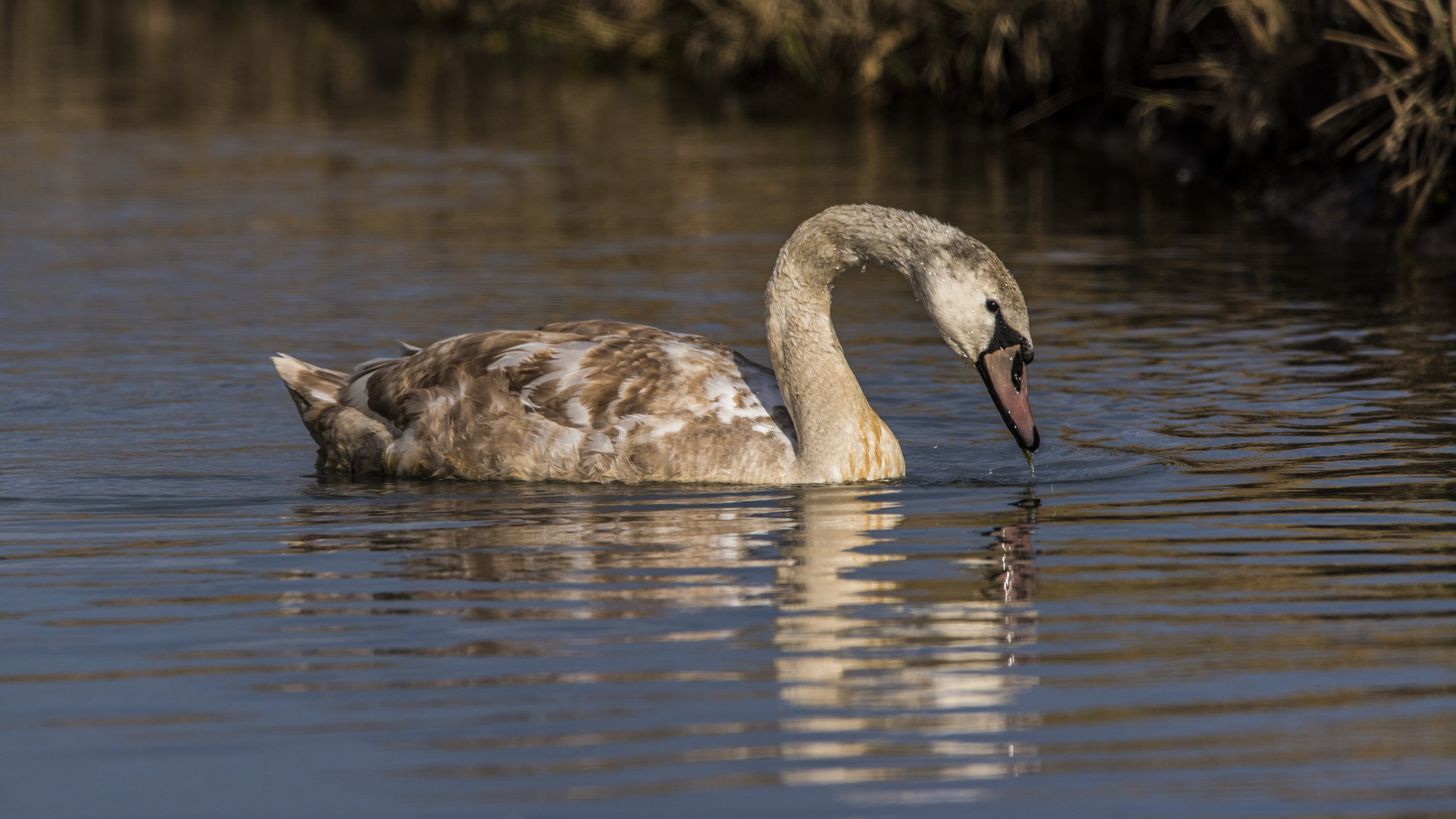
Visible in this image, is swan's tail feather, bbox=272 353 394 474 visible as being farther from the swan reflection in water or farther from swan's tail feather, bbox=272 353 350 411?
the swan reflection in water

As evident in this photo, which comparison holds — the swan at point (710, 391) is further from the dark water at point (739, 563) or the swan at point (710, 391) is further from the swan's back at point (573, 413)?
the dark water at point (739, 563)

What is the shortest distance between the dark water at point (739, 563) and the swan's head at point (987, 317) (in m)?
0.43

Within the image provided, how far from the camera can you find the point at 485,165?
21094 millimetres

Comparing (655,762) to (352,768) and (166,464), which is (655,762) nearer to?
(352,768)

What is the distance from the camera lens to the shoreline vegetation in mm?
14750

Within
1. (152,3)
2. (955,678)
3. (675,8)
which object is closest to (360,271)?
(955,678)

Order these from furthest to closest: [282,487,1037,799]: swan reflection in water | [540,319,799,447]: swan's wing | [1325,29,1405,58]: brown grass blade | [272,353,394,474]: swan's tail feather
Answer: [1325,29,1405,58]: brown grass blade < [272,353,394,474]: swan's tail feather < [540,319,799,447]: swan's wing < [282,487,1037,799]: swan reflection in water

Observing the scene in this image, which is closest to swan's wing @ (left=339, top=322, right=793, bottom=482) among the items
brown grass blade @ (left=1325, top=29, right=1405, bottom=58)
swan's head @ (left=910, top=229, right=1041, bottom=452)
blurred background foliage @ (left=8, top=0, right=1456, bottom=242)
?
swan's head @ (left=910, top=229, right=1041, bottom=452)

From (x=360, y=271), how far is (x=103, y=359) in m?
3.52

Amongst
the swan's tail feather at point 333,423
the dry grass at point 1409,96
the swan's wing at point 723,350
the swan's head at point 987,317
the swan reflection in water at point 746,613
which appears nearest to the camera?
the swan reflection in water at point 746,613

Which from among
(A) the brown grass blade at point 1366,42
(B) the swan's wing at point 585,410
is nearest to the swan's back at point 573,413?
(B) the swan's wing at point 585,410

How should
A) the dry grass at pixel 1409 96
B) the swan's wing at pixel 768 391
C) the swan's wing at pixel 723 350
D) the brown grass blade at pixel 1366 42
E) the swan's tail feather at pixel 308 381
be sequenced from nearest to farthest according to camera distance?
the swan's wing at pixel 768 391
the swan's wing at pixel 723 350
the swan's tail feather at pixel 308 381
the dry grass at pixel 1409 96
the brown grass blade at pixel 1366 42

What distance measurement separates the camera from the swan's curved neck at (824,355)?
26.8ft

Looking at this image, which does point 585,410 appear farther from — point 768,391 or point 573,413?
point 768,391
